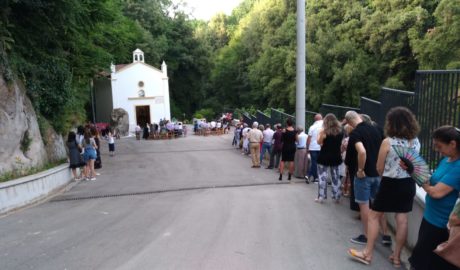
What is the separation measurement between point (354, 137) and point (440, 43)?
23861 millimetres

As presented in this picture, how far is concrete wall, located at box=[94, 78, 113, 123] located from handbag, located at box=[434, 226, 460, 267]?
156 feet

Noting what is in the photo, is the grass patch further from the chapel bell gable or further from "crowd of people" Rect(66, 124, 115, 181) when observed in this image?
the chapel bell gable

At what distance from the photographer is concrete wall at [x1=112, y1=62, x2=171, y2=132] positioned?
139ft

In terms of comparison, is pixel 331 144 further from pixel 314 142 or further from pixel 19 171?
pixel 19 171

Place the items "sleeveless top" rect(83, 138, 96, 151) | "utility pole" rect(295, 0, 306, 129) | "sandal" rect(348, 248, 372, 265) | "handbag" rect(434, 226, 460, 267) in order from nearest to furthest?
"handbag" rect(434, 226, 460, 267), "sandal" rect(348, 248, 372, 265), "utility pole" rect(295, 0, 306, 129), "sleeveless top" rect(83, 138, 96, 151)

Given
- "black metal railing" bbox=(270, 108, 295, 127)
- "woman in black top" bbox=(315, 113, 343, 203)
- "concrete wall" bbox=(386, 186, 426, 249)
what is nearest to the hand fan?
"concrete wall" bbox=(386, 186, 426, 249)

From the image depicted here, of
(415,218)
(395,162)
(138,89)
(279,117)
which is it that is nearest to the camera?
(395,162)

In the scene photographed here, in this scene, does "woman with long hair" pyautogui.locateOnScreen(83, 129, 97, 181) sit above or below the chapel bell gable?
below

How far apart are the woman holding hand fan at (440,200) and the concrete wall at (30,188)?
839 cm

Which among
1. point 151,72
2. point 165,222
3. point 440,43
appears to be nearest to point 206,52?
point 151,72

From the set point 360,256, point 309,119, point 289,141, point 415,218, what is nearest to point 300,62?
point 289,141

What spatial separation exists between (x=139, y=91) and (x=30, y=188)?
3391 centimetres

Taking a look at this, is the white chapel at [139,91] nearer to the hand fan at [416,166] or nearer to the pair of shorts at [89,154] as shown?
the pair of shorts at [89,154]

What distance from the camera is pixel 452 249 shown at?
3.14m
